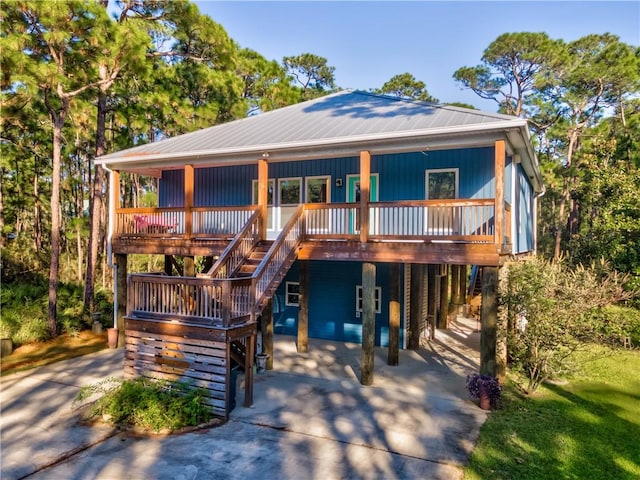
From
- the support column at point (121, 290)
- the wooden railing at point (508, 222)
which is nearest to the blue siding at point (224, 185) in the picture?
the support column at point (121, 290)

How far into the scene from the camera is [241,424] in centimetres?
805

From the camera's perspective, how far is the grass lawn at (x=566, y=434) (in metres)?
6.42

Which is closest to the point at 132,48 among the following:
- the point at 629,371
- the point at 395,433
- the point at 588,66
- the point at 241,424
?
the point at 241,424

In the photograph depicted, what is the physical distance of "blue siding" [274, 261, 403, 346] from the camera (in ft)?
46.8

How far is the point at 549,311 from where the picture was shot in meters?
9.17

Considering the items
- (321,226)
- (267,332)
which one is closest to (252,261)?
(267,332)

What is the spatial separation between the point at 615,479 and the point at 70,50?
17136mm

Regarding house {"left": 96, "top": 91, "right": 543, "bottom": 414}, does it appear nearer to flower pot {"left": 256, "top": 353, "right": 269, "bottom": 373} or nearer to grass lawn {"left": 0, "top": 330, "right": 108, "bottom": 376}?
flower pot {"left": 256, "top": 353, "right": 269, "bottom": 373}

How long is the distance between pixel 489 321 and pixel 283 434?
4.82 m

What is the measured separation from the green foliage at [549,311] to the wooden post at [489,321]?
50 centimetres

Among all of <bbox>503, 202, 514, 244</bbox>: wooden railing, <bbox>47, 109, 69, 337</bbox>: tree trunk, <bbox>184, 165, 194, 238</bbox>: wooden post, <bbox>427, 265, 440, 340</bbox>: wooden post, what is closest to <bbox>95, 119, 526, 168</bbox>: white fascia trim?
<bbox>184, 165, 194, 238</bbox>: wooden post

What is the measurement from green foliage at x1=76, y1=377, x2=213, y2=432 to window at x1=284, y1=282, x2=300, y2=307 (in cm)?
752

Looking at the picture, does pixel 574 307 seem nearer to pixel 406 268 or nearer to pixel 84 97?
pixel 406 268

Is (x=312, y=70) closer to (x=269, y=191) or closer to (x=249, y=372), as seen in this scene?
(x=269, y=191)
